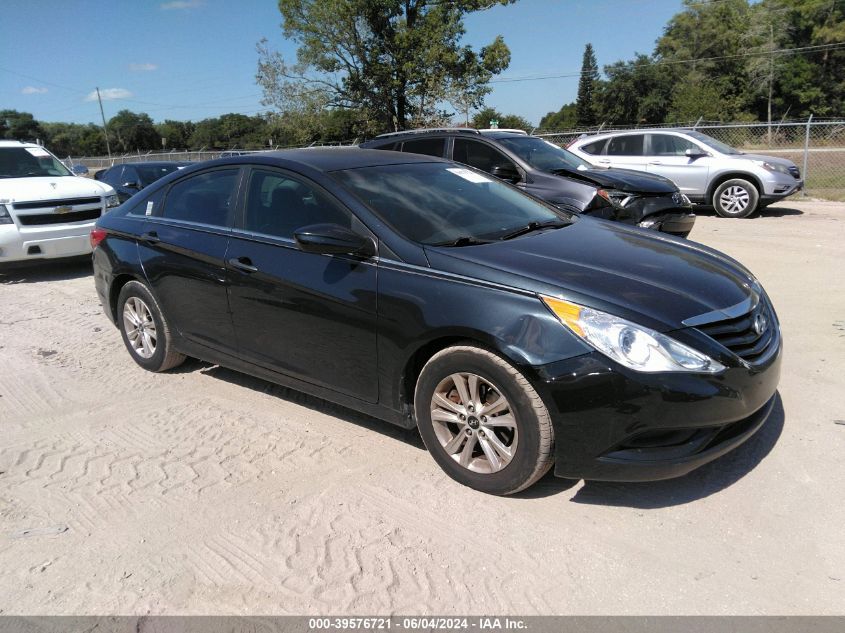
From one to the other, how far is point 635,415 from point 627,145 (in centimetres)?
1179

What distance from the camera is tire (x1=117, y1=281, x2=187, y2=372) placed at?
4.83 metres

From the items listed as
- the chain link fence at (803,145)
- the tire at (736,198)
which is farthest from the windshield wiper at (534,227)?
the chain link fence at (803,145)

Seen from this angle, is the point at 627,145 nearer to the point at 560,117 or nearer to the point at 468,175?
the point at 468,175

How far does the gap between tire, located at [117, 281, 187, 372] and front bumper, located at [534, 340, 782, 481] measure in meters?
3.14

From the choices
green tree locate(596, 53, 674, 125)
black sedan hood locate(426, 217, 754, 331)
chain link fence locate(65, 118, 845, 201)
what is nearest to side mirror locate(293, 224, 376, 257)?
black sedan hood locate(426, 217, 754, 331)

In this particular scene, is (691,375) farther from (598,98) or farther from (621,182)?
(598,98)

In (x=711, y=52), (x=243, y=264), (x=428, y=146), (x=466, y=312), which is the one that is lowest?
(x=466, y=312)

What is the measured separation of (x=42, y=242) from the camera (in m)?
8.34

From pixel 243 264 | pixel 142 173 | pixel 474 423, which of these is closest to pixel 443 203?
pixel 243 264

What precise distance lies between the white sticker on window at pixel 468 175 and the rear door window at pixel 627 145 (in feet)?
32.1

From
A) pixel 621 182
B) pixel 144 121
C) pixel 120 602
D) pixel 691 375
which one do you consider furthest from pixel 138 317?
pixel 144 121

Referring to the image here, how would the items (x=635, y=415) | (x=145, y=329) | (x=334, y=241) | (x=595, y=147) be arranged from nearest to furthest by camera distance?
(x=635, y=415)
(x=334, y=241)
(x=145, y=329)
(x=595, y=147)

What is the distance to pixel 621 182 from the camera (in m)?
8.34

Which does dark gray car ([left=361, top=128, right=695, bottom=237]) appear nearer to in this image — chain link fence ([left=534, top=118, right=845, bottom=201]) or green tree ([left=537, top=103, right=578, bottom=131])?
chain link fence ([left=534, top=118, right=845, bottom=201])
